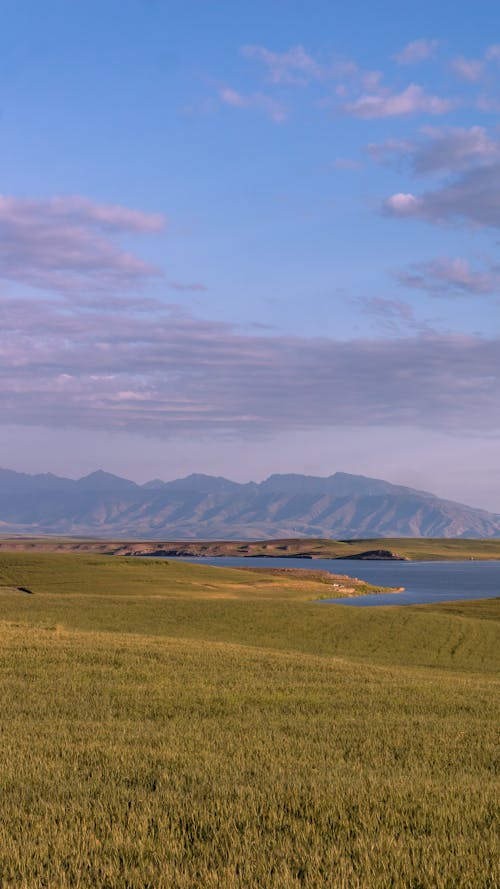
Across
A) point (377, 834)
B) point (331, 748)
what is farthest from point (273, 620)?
point (377, 834)

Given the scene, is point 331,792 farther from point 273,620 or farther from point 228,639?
point 273,620

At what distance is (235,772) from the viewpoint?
1105 cm

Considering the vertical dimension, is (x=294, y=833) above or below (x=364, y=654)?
above

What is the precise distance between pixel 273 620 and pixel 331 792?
1941 inches

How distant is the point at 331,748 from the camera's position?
1321cm

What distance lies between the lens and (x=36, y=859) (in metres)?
7.66

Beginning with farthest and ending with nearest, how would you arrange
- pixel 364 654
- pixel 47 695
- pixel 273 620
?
1. pixel 273 620
2. pixel 364 654
3. pixel 47 695

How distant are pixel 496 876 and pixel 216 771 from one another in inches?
189

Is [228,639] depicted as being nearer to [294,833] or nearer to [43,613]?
[43,613]

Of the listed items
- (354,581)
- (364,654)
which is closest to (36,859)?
(364,654)

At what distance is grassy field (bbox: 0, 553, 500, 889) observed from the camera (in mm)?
7523

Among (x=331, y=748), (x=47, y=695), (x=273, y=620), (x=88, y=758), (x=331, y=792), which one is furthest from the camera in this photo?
(x=273, y=620)

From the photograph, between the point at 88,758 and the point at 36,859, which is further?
the point at 88,758

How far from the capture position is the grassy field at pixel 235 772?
752 cm
